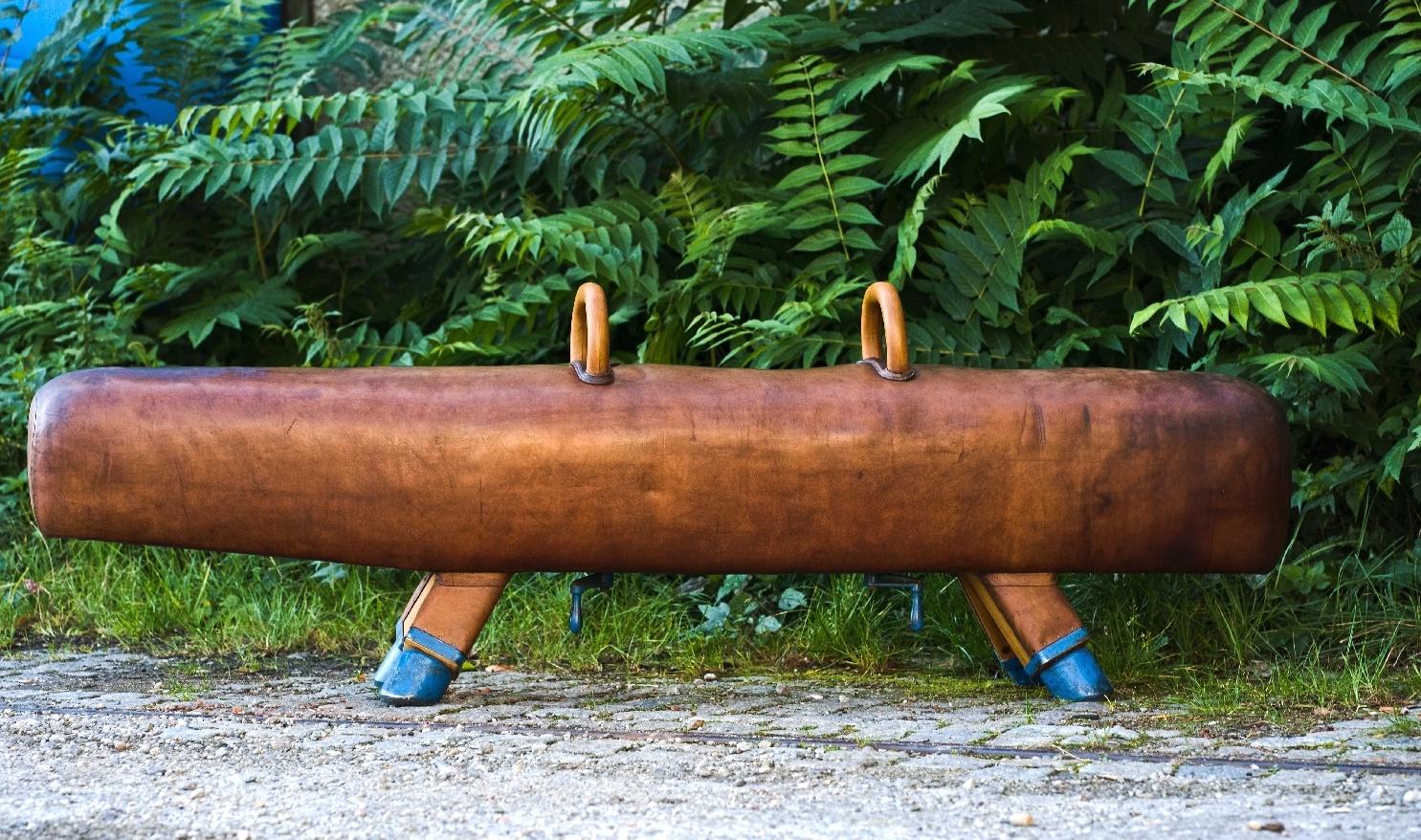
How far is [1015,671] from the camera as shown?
2881 mm

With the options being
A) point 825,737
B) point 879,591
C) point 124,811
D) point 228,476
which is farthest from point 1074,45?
point 124,811

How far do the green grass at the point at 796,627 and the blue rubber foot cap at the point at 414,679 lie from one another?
578 millimetres

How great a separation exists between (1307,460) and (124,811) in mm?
2901

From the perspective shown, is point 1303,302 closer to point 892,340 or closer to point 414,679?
point 892,340

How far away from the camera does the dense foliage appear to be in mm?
3164

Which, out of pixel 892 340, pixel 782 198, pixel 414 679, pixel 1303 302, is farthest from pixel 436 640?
pixel 1303 302

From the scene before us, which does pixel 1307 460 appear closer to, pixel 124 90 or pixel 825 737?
pixel 825 737

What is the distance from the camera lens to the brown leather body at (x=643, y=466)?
252cm

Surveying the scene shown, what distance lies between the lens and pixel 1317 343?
10.7ft

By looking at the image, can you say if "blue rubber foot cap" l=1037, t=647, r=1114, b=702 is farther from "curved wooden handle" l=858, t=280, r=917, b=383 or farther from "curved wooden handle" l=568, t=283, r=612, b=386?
"curved wooden handle" l=568, t=283, r=612, b=386

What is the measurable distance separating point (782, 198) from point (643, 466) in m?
1.40

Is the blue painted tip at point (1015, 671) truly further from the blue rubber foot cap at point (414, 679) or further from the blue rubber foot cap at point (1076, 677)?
the blue rubber foot cap at point (414, 679)

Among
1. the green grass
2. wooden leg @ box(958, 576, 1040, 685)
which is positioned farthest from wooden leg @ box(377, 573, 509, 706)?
wooden leg @ box(958, 576, 1040, 685)

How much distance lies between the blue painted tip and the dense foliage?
0.69 metres
